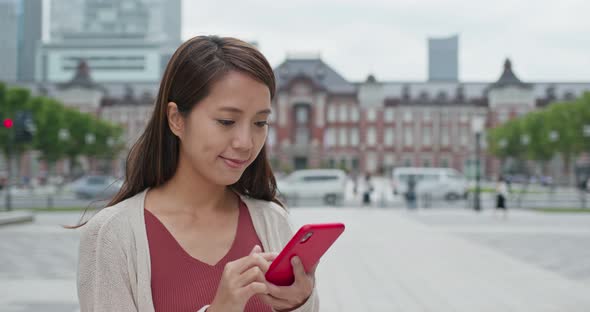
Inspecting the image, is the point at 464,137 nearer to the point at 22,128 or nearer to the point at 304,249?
the point at 22,128

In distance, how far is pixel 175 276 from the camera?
1675 mm

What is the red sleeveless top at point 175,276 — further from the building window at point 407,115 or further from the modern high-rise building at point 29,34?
the modern high-rise building at point 29,34

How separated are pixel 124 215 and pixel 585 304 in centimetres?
637

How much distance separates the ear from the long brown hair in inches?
0.6

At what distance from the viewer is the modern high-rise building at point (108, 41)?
11181 cm

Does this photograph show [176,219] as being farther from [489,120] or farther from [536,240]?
[489,120]

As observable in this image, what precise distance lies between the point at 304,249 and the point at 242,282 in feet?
0.54

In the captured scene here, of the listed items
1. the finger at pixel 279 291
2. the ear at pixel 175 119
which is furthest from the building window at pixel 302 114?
the finger at pixel 279 291

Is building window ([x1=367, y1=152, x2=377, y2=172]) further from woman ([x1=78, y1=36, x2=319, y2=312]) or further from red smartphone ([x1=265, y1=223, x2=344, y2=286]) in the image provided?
red smartphone ([x1=265, y1=223, x2=344, y2=286])

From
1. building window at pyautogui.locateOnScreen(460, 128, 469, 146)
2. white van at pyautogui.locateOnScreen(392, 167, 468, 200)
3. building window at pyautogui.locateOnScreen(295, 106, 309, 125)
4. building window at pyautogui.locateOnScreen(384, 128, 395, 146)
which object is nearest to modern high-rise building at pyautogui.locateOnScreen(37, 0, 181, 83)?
building window at pyautogui.locateOnScreen(295, 106, 309, 125)

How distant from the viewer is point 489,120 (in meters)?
71.1

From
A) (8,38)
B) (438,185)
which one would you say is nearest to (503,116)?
(438,185)

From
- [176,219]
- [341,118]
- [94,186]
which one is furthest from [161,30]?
[176,219]

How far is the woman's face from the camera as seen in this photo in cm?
165
